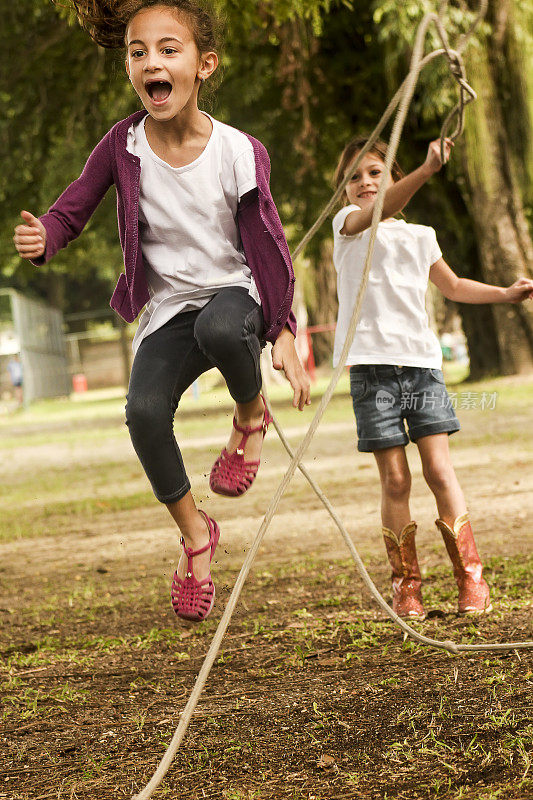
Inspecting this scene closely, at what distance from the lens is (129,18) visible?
10.1 feet

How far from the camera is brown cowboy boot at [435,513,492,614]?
4.38 meters

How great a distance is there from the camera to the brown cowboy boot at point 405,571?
14.4 feet

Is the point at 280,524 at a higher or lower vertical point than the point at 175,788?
lower

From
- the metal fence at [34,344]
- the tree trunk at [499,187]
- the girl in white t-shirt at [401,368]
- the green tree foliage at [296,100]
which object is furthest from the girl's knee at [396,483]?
the metal fence at [34,344]

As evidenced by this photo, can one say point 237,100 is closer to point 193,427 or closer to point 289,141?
point 289,141

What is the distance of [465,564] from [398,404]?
0.70m

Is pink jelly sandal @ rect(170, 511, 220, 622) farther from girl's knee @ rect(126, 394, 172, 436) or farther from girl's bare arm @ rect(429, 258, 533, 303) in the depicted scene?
girl's bare arm @ rect(429, 258, 533, 303)

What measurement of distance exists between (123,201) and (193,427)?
12.5m

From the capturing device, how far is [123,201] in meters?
3.13

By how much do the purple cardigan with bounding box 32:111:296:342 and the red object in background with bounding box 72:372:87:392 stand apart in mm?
39944

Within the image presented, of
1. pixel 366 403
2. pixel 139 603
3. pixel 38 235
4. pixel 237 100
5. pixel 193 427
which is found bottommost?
pixel 193 427

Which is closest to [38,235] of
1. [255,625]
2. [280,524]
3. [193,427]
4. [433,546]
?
[255,625]

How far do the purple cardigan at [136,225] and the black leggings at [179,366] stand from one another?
0.07 metres

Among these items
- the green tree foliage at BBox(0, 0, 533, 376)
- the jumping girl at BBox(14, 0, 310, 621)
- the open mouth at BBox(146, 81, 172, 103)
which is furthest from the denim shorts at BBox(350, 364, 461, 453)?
the green tree foliage at BBox(0, 0, 533, 376)
